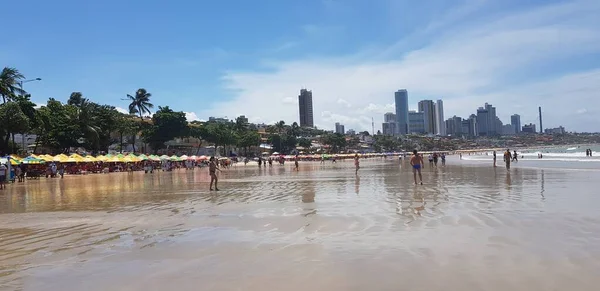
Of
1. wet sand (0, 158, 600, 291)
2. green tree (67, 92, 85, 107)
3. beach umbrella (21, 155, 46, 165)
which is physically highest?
green tree (67, 92, 85, 107)

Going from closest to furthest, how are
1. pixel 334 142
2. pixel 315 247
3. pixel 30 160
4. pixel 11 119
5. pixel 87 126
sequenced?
pixel 315 247 → pixel 30 160 → pixel 11 119 → pixel 87 126 → pixel 334 142

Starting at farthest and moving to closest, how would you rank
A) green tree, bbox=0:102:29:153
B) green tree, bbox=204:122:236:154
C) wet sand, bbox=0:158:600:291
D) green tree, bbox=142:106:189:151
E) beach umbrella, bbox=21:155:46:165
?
green tree, bbox=204:122:236:154
green tree, bbox=142:106:189:151
green tree, bbox=0:102:29:153
beach umbrella, bbox=21:155:46:165
wet sand, bbox=0:158:600:291

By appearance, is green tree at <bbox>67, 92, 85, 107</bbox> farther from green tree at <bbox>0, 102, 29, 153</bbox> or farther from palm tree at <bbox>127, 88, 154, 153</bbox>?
green tree at <bbox>0, 102, 29, 153</bbox>

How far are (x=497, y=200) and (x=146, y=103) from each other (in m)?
87.0

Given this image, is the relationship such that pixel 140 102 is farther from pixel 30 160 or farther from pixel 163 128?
pixel 30 160

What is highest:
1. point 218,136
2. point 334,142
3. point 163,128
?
point 163,128

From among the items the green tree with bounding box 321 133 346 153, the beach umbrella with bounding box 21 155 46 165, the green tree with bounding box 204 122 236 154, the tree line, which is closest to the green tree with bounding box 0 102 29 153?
the tree line

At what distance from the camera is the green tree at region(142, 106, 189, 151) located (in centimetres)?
8512

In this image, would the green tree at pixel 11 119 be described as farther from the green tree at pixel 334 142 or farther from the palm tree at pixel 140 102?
the green tree at pixel 334 142

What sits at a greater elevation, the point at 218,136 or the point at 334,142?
the point at 218,136

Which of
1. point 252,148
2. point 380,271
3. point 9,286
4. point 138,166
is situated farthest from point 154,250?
point 252,148

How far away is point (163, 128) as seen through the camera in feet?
281

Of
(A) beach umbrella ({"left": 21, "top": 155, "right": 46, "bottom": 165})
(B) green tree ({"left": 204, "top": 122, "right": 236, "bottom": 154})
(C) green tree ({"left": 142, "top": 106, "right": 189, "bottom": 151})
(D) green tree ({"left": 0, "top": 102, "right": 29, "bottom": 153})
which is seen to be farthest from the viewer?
(B) green tree ({"left": 204, "top": 122, "right": 236, "bottom": 154})

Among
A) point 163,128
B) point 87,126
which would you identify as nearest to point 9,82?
point 87,126
